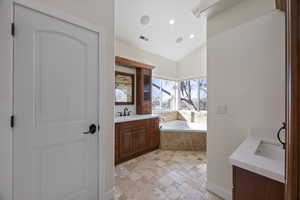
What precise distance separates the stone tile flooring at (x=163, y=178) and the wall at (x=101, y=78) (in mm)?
410

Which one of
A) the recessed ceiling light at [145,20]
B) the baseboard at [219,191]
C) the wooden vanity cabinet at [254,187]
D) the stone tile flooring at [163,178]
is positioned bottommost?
the stone tile flooring at [163,178]

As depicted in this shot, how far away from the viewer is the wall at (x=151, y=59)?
339cm

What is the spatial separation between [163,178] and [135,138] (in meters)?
0.98

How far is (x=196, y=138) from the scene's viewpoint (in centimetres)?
348

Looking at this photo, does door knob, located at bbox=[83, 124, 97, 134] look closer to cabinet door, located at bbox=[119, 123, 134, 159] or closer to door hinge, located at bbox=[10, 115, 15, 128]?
door hinge, located at bbox=[10, 115, 15, 128]

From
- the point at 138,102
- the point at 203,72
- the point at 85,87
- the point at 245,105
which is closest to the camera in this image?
the point at 85,87

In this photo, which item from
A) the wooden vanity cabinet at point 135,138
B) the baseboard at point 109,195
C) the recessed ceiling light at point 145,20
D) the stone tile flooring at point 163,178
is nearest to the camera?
the baseboard at point 109,195

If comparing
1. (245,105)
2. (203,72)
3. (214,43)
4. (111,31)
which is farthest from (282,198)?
(203,72)

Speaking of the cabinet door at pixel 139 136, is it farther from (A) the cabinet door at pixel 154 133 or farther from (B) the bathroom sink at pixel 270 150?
(B) the bathroom sink at pixel 270 150

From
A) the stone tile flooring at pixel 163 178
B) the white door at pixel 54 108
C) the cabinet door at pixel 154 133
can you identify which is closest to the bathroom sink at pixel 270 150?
the stone tile flooring at pixel 163 178

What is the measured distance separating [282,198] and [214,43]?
5.70 ft

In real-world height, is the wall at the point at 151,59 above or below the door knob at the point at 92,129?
above

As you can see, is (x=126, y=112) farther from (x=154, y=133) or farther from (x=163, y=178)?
(x=163, y=178)

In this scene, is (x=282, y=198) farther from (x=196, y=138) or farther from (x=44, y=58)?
(x=196, y=138)
